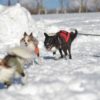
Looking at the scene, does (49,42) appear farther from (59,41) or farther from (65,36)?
(65,36)

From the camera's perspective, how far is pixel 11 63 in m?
5.91

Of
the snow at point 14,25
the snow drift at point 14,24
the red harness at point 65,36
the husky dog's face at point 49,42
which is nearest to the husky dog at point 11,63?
the husky dog's face at point 49,42

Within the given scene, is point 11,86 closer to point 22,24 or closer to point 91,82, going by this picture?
point 91,82

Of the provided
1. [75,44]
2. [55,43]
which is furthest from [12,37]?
[55,43]

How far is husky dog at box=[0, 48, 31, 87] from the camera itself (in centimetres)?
581

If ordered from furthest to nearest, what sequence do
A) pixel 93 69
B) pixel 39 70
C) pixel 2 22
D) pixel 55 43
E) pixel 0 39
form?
1. pixel 2 22
2. pixel 0 39
3. pixel 55 43
4. pixel 39 70
5. pixel 93 69

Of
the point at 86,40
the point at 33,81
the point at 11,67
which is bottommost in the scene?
the point at 86,40

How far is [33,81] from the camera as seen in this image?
6.64 m

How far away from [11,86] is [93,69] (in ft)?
7.42

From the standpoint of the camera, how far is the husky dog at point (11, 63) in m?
5.81

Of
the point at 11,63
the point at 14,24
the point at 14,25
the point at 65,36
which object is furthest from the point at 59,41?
the point at 14,24

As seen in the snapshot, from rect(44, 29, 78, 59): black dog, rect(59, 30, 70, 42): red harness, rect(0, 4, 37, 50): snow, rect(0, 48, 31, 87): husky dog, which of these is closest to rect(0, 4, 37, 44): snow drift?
rect(0, 4, 37, 50): snow

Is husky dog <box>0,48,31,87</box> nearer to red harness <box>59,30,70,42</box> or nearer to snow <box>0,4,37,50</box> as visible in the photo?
red harness <box>59,30,70,42</box>

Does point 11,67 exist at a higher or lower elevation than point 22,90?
higher
